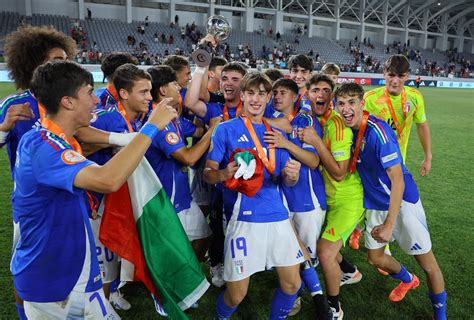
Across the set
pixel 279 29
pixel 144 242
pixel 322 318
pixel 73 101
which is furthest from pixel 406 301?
pixel 279 29

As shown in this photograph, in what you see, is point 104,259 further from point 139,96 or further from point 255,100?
point 255,100

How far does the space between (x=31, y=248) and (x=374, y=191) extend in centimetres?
272

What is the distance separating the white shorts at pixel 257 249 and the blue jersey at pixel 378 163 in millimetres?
961

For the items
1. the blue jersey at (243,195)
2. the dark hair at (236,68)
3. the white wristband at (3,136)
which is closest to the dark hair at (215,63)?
the dark hair at (236,68)

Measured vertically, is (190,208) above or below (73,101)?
below

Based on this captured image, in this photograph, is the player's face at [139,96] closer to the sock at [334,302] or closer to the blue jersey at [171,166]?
the blue jersey at [171,166]

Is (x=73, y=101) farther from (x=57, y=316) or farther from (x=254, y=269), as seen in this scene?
(x=254, y=269)

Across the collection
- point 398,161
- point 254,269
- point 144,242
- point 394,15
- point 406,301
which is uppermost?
point 394,15

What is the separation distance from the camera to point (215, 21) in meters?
4.29

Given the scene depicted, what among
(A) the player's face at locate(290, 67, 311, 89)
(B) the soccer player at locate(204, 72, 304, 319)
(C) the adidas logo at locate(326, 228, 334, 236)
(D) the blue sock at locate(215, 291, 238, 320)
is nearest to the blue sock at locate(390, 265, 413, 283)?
(C) the adidas logo at locate(326, 228, 334, 236)

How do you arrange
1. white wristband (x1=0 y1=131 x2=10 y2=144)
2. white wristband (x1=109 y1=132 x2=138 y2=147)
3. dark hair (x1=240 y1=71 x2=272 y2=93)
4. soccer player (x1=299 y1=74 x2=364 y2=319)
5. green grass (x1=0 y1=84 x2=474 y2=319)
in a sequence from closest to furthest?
white wristband (x1=109 y1=132 x2=138 y2=147) → white wristband (x1=0 y1=131 x2=10 y2=144) → dark hair (x1=240 y1=71 x2=272 y2=93) → soccer player (x1=299 y1=74 x2=364 y2=319) → green grass (x1=0 y1=84 x2=474 y2=319)

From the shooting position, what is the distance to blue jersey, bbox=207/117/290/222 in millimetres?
2867

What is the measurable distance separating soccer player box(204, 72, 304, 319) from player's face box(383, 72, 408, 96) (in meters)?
1.93

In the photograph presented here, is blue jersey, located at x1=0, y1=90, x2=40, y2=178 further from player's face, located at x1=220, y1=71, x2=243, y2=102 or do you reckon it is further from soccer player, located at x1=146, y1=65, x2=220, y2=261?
player's face, located at x1=220, y1=71, x2=243, y2=102
